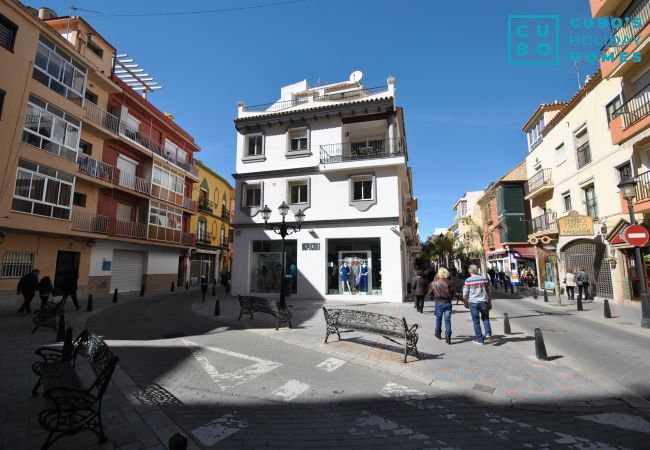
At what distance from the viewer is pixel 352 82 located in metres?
24.0

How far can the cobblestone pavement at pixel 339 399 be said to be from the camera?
11.5ft

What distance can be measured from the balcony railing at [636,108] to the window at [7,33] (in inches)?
1025

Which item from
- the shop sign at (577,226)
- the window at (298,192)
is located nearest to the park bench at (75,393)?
the window at (298,192)

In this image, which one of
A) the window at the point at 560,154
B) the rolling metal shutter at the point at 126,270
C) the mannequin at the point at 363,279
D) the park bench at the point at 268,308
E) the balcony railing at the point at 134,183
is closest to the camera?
the park bench at the point at 268,308

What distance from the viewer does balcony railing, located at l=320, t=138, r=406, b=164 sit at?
56.1 ft

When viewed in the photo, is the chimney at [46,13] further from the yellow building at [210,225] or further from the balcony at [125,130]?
the yellow building at [210,225]

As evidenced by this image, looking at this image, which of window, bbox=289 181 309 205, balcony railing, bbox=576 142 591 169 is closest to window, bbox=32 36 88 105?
window, bbox=289 181 309 205

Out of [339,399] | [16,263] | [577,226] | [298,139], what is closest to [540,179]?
[577,226]

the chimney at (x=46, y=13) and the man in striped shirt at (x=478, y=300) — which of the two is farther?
the chimney at (x=46, y=13)

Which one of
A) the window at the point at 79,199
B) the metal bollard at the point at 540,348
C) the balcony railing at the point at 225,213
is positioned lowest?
the metal bollard at the point at 540,348

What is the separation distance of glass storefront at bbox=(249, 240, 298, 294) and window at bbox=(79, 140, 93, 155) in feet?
36.7

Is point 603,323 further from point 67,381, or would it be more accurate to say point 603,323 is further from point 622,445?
point 67,381

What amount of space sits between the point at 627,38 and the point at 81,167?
89.0 ft

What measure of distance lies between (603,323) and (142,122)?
2818cm
